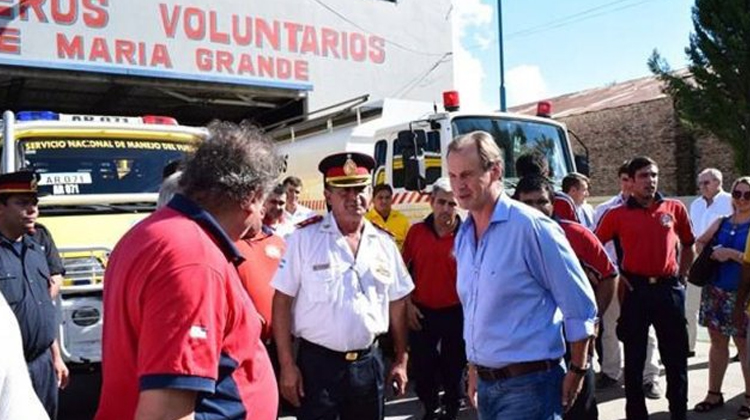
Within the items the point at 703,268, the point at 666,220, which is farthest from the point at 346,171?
the point at 703,268

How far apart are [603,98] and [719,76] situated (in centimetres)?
1105

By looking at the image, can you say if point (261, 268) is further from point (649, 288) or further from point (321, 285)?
point (649, 288)

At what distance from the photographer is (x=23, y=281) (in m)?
3.92

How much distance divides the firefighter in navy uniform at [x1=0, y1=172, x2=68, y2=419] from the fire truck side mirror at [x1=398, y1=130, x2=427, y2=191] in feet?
14.3

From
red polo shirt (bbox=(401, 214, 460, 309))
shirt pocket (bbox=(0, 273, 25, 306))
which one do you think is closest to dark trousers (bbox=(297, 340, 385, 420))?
shirt pocket (bbox=(0, 273, 25, 306))

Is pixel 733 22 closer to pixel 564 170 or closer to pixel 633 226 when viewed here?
pixel 564 170

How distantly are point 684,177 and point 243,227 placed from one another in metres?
21.4

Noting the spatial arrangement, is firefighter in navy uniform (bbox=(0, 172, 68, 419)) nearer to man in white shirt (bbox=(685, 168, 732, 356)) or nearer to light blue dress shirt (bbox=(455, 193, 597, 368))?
light blue dress shirt (bbox=(455, 193, 597, 368))

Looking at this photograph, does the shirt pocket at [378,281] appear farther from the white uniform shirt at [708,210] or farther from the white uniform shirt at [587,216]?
the white uniform shirt at [708,210]

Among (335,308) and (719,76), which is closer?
(335,308)

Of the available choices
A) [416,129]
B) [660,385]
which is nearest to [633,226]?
[660,385]

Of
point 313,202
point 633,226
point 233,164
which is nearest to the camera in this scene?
point 233,164

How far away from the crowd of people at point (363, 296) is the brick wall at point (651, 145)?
14.6 m

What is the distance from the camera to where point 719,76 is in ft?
52.0
